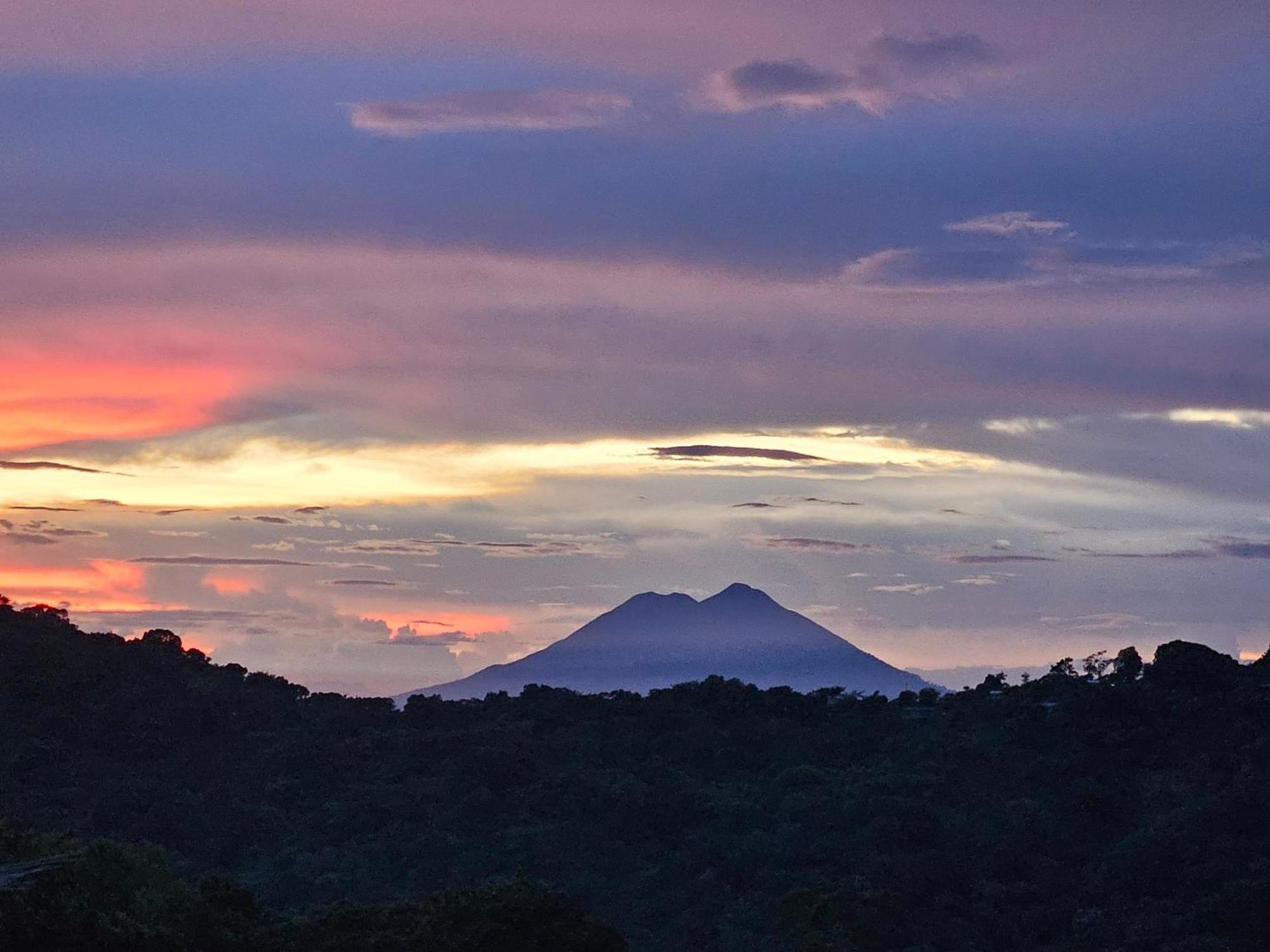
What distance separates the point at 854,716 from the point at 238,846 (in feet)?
83.3

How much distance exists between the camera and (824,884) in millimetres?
48500

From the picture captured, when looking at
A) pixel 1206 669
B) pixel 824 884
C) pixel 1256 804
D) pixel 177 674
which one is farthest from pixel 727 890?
pixel 177 674

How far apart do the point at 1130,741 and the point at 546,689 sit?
26.6 m

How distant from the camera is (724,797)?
190ft

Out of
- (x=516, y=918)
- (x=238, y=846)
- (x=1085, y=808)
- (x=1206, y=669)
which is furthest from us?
(x=1206, y=669)

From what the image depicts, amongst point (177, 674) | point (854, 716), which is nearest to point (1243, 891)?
point (854, 716)

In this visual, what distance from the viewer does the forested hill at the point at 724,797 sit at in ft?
157

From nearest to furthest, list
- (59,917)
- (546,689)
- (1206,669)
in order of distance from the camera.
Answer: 1. (59,917)
2. (1206,669)
3. (546,689)

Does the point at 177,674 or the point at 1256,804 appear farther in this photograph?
the point at 177,674

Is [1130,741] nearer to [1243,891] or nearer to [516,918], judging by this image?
[1243,891]

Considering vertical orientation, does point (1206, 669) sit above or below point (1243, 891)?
above

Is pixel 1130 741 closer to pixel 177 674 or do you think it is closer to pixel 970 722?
pixel 970 722

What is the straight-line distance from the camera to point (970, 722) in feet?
209

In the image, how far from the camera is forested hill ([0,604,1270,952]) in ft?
157
